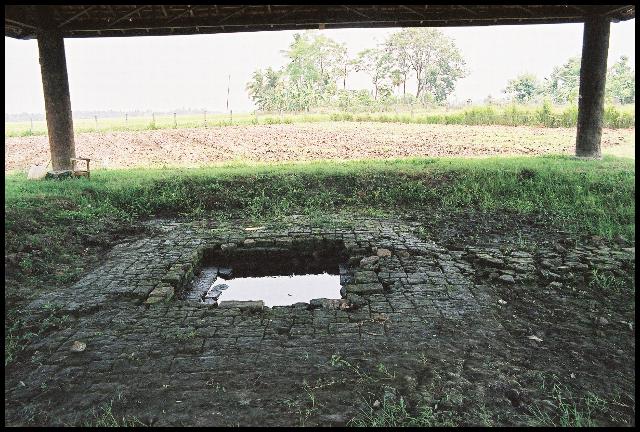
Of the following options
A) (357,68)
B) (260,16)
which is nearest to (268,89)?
(357,68)

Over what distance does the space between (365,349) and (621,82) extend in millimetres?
54205

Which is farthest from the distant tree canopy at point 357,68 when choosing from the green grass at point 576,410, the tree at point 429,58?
the green grass at point 576,410

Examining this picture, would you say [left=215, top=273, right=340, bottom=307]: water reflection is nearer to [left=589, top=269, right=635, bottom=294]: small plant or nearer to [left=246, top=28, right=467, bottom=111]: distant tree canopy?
[left=589, top=269, right=635, bottom=294]: small plant

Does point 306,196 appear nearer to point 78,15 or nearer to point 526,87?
point 78,15

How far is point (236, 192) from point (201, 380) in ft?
22.1

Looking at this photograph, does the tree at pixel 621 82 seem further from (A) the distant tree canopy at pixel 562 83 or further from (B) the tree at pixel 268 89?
(B) the tree at pixel 268 89

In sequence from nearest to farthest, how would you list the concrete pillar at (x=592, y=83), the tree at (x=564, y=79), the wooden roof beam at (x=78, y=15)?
the wooden roof beam at (x=78, y=15)
the concrete pillar at (x=592, y=83)
the tree at (x=564, y=79)

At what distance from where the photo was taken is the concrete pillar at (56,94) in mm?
10711

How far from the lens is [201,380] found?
336 cm

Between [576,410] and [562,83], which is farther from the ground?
[562,83]

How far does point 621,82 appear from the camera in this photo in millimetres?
46688

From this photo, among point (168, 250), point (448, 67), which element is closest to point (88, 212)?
point (168, 250)

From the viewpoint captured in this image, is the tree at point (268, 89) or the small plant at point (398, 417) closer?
the small plant at point (398, 417)

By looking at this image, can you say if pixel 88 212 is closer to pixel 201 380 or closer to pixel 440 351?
pixel 201 380
